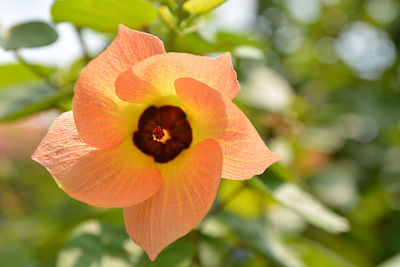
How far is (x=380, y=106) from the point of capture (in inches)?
97.9

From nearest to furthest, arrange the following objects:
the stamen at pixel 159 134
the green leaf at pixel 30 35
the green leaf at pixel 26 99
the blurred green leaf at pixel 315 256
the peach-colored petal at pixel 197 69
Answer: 1. the peach-colored petal at pixel 197 69
2. the stamen at pixel 159 134
3. the green leaf at pixel 30 35
4. the green leaf at pixel 26 99
5. the blurred green leaf at pixel 315 256

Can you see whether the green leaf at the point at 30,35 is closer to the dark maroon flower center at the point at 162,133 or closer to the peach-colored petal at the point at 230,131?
the dark maroon flower center at the point at 162,133

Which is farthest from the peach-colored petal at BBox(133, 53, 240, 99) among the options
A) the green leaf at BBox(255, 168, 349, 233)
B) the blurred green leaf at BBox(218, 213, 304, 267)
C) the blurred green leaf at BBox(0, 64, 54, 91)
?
→ the blurred green leaf at BBox(0, 64, 54, 91)

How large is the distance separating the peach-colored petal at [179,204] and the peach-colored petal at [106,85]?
0.49 feet

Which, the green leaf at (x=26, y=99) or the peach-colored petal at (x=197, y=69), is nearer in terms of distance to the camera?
the peach-colored petal at (x=197, y=69)

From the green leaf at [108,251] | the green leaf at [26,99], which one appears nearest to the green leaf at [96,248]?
the green leaf at [108,251]

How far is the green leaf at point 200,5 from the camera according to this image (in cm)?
97

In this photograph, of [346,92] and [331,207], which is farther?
[346,92]

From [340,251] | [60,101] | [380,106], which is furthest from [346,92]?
[60,101]

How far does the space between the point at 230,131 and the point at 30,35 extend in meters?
0.63

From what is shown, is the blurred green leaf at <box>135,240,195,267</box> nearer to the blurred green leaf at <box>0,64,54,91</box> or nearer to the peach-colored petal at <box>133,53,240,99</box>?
the peach-colored petal at <box>133,53,240,99</box>

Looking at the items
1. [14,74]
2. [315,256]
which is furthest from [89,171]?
[315,256]

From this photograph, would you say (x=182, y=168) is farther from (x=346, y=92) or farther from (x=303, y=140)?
(x=346, y=92)

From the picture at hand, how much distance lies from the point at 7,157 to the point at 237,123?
2567 millimetres
